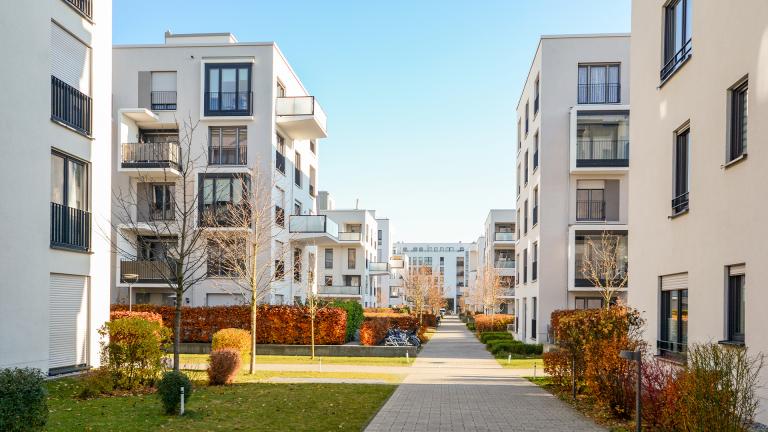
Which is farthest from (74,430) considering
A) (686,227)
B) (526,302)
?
(526,302)

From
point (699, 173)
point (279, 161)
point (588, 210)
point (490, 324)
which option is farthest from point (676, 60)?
point (490, 324)

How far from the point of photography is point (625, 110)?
3088cm

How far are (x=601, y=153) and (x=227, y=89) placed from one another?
59.7 feet

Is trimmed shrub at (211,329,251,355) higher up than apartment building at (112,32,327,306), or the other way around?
apartment building at (112,32,327,306)

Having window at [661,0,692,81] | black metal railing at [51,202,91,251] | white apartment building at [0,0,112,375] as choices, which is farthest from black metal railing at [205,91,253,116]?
window at [661,0,692,81]

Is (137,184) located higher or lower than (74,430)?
higher

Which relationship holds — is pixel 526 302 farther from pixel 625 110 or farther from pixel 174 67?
pixel 174 67

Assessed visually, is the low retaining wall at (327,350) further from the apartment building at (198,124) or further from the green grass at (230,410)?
the green grass at (230,410)

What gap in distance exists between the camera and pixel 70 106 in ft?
56.9

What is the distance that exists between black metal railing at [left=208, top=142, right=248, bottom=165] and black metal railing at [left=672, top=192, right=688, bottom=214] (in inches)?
900

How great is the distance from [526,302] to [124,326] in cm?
2747

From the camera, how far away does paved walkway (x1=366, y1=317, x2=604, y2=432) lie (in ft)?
36.7

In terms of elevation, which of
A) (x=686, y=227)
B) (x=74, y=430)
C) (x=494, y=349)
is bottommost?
(x=494, y=349)

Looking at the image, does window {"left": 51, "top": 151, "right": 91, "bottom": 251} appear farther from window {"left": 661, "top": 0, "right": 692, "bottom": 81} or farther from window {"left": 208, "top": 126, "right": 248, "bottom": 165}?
window {"left": 208, "top": 126, "right": 248, "bottom": 165}
